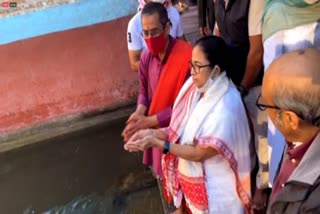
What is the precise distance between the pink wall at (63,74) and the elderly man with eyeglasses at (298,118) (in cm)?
407

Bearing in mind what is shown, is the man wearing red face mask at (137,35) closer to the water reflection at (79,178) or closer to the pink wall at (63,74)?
the water reflection at (79,178)

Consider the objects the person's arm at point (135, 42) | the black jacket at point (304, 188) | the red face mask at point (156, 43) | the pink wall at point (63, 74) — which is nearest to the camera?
the black jacket at point (304, 188)

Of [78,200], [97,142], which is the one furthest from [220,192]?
[97,142]

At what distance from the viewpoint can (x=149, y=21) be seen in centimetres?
264

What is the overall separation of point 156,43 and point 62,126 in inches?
134

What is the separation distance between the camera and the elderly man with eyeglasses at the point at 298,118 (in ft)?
4.84

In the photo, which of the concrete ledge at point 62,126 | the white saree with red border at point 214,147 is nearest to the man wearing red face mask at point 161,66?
the white saree with red border at point 214,147

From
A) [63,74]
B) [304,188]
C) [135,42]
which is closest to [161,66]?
[135,42]

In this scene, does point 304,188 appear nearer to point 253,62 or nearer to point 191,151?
point 191,151

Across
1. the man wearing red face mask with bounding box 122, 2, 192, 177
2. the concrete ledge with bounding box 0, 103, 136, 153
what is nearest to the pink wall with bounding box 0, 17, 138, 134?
the concrete ledge with bounding box 0, 103, 136, 153

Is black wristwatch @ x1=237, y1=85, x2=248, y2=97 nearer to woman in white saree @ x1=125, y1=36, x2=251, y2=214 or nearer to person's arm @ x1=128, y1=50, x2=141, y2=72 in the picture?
woman in white saree @ x1=125, y1=36, x2=251, y2=214

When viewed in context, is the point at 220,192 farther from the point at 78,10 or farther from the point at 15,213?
the point at 78,10

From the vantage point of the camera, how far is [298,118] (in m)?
1.53

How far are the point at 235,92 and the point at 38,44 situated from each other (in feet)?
11.6
